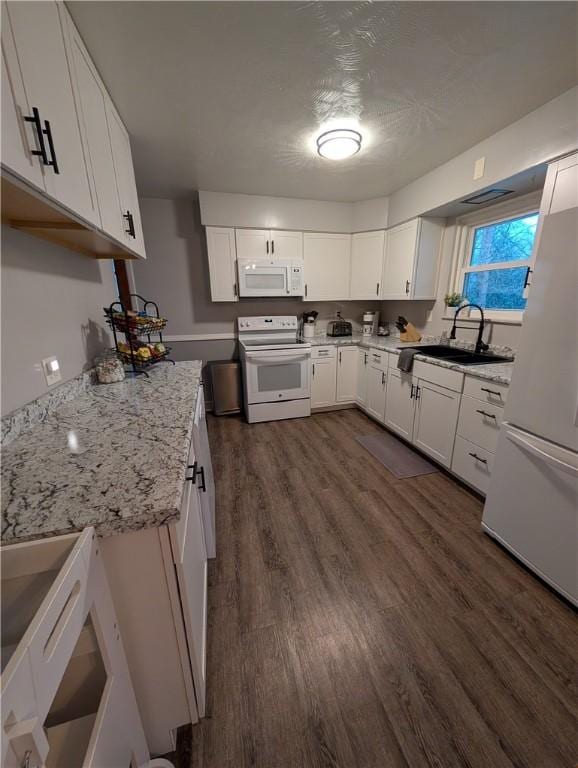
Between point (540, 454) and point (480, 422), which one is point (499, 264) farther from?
point (540, 454)

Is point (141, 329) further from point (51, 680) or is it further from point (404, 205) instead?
point (404, 205)

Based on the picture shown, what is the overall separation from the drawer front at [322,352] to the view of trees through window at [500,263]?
4.56ft

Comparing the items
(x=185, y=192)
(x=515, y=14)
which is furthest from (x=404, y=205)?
(x=185, y=192)

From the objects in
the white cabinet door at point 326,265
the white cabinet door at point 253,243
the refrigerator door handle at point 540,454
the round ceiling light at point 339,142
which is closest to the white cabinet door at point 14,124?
the round ceiling light at point 339,142

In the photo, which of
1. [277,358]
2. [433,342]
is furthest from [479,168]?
[277,358]

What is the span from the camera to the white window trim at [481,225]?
2164mm

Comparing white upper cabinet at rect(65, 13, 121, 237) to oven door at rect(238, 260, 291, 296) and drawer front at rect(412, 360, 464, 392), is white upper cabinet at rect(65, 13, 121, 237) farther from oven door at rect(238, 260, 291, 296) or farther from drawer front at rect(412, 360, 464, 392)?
drawer front at rect(412, 360, 464, 392)

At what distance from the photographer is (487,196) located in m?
2.22

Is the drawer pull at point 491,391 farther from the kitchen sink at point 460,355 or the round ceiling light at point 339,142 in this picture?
the round ceiling light at point 339,142

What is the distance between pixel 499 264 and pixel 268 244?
85.6 inches

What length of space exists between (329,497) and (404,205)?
9.22ft

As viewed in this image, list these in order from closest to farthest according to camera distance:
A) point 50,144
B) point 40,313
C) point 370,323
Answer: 1. point 50,144
2. point 40,313
3. point 370,323

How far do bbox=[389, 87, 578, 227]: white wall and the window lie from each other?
0.48m

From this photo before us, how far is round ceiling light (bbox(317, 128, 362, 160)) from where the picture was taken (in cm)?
185
